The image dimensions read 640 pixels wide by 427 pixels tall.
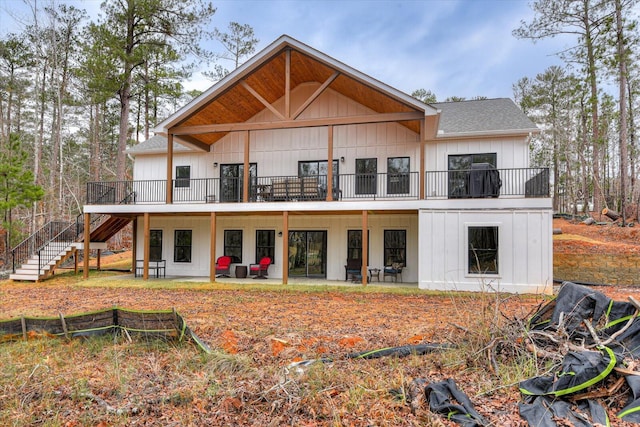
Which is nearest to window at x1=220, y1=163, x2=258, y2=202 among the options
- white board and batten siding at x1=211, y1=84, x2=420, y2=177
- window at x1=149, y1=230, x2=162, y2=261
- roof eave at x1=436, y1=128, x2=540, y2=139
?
white board and batten siding at x1=211, y1=84, x2=420, y2=177

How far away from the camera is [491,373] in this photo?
172 inches

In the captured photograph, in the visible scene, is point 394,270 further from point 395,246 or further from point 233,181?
point 233,181

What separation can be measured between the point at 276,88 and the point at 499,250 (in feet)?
31.5

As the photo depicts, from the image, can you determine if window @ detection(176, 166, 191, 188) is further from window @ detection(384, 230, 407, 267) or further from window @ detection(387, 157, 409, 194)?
window @ detection(384, 230, 407, 267)

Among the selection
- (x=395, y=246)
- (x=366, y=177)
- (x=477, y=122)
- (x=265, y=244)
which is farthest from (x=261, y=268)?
(x=477, y=122)

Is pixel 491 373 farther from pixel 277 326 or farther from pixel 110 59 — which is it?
pixel 110 59

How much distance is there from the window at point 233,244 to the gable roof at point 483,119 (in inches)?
337

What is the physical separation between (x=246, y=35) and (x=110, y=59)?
Answer: 1074 centimetres

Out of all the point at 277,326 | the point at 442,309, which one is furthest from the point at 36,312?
the point at 442,309

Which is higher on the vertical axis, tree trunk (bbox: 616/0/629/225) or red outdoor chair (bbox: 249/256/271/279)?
tree trunk (bbox: 616/0/629/225)

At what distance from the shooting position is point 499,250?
11.4 m

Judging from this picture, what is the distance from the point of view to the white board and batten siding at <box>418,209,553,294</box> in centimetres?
1105

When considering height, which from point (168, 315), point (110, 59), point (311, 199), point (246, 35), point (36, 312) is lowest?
point (36, 312)

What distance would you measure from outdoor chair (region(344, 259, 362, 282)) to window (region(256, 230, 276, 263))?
10.0 feet
